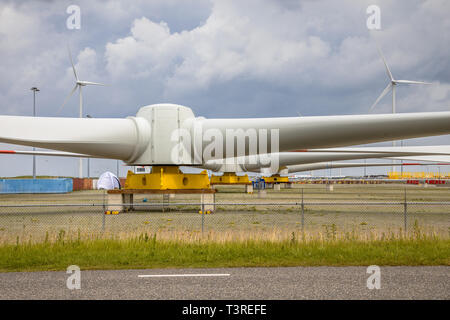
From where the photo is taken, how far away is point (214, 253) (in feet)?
29.3

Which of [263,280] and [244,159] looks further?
[244,159]

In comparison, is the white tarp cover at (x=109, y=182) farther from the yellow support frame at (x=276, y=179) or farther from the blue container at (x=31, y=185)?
the yellow support frame at (x=276, y=179)

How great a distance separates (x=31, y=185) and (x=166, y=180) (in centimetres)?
3387

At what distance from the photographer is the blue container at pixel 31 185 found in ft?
144

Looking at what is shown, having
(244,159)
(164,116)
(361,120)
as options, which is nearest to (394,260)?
(361,120)

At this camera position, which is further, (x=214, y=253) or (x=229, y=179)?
(x=229, y=179)

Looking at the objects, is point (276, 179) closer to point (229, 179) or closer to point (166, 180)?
point (229, 179)

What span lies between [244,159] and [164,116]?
2222 centimetres

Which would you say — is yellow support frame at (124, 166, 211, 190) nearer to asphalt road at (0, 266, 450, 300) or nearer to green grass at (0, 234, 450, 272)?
green grass at (0, 234, 450, 272)

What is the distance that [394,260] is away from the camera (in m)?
8.22

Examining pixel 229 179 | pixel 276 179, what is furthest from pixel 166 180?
pixel 276 179

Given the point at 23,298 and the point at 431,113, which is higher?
the point at 431,113

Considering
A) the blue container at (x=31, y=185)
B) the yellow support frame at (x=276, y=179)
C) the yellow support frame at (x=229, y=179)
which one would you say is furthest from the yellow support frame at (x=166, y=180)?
the yellow support frame at (x=276, y=179)
